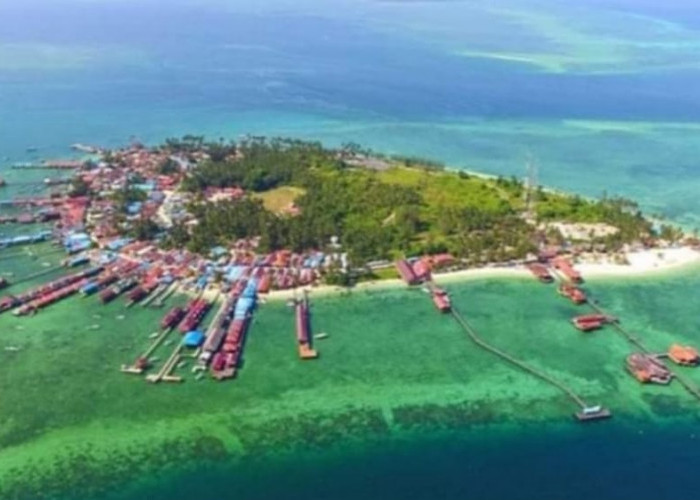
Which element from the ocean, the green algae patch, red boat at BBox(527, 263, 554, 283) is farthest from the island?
the ocean

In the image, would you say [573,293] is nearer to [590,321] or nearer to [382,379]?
[590,321]

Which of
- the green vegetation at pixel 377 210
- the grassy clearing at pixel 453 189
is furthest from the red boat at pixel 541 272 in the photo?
the grassy clearing at pixel 453 189

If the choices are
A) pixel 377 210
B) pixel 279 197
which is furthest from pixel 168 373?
pixel 279 197

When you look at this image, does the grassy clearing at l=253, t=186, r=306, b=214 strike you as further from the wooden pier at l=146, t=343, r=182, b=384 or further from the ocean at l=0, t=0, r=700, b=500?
the wooden pier at l=146, t=343, r=182, b=384

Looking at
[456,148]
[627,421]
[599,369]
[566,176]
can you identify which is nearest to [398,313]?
[599,369]

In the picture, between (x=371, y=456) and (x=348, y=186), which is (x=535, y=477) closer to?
(x=371, y=456)

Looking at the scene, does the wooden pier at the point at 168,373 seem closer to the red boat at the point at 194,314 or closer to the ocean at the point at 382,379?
the ocean at the point at 382,379
